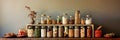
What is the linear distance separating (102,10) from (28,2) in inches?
38.2

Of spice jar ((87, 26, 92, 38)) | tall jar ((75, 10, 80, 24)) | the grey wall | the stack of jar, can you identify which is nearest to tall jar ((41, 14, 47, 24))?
the stack of jar

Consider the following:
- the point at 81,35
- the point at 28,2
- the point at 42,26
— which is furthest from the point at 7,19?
the point at 81,35

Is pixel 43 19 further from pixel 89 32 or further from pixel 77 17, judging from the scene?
pixel 89 32

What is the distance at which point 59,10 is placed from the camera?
2.65m

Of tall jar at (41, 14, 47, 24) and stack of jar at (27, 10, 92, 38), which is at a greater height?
tall jar at (41, 14, 47, 24)

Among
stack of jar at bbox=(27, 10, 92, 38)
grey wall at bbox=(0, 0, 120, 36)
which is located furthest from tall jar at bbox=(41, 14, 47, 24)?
grey wall at bbox=(0, 0, 120, 36)

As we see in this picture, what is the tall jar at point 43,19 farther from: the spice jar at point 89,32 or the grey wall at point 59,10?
the spice jar at point 89,32

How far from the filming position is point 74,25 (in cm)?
243

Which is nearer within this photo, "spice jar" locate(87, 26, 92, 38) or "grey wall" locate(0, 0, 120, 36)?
"spice jar" locate(87, 26, 92, 38)

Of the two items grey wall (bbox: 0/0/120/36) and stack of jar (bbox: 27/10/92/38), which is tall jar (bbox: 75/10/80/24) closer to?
stack of jar (bbox: 27/10/92/38)

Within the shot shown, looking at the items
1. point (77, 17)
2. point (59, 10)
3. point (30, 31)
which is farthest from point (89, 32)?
point (30, 31)

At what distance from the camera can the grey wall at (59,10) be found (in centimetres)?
263

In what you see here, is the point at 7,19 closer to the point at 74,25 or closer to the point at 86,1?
the point at 74,25

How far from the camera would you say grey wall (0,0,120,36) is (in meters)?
2.63
